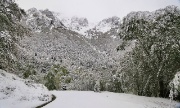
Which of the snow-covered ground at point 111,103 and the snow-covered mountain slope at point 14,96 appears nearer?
the snow-covered mountain slope at point 14,96

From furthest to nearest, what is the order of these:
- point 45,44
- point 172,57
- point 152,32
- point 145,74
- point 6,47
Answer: point 45,44, point 145,74, point 152,32, point 172,57, point 6,47

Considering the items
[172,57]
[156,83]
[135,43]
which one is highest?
[135,43]

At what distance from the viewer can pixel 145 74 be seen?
2128 cm

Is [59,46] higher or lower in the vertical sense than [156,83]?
higher

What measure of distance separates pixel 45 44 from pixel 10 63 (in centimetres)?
17314

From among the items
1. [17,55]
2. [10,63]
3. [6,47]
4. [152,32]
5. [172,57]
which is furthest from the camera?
[152,32]

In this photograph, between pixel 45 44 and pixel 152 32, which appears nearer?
pixel 152 32

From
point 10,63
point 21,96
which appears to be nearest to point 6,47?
point 10,63

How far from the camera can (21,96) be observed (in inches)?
600

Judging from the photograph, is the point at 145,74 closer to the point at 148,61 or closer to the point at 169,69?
the point at 148,61

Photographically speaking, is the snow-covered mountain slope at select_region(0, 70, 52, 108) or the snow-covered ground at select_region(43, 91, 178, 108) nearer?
the snow-covered mountain slope at select_region(0, 70, 52, 108)

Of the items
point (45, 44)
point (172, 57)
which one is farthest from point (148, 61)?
point (45, 44)

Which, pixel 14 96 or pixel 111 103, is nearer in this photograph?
pixel 14 96

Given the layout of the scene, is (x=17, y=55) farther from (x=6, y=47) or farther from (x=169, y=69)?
(x=169, y=69)
